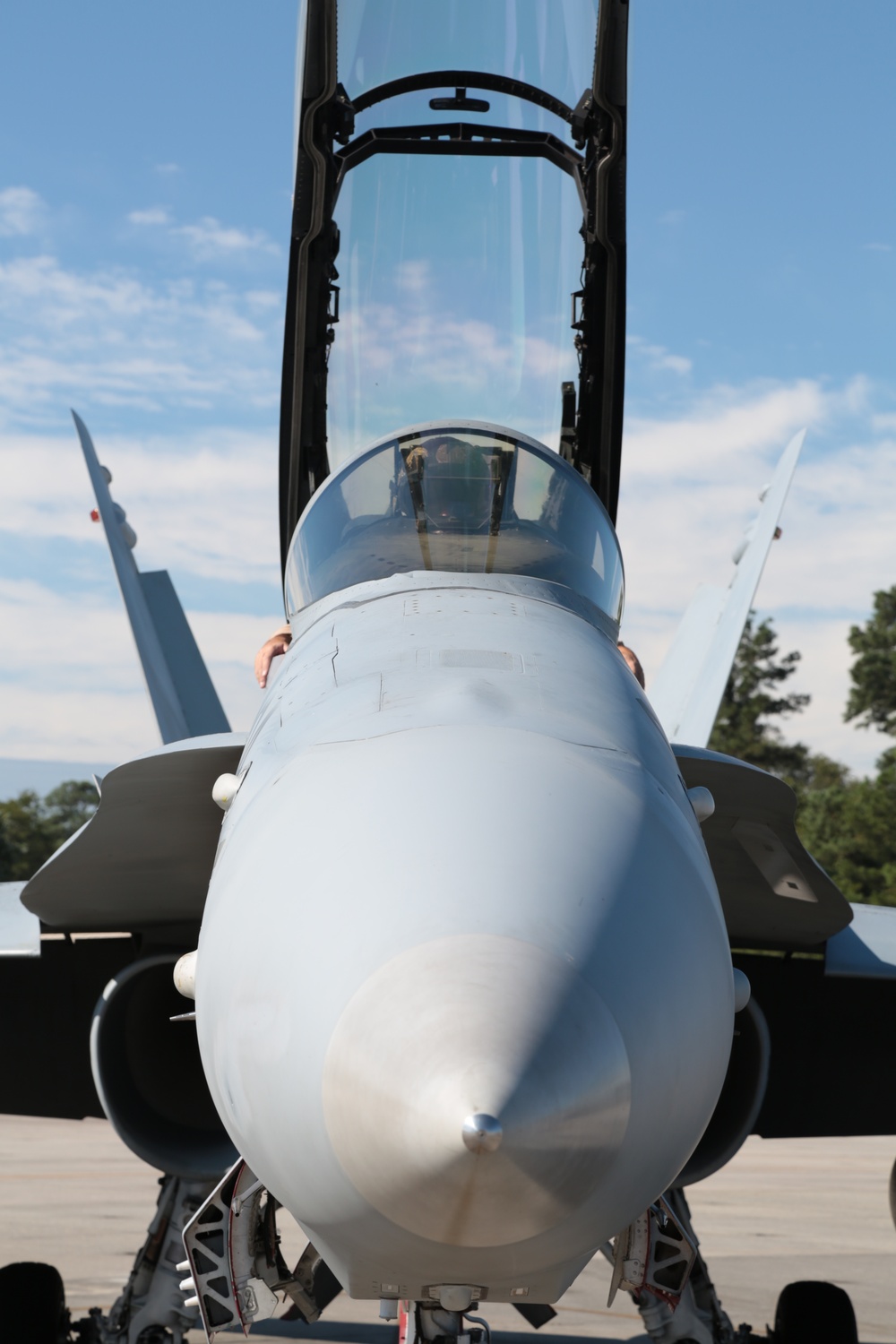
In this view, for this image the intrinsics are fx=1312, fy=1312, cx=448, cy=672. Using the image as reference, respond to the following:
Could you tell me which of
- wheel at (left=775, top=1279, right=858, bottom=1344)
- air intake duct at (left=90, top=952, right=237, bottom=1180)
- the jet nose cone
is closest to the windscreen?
air intake duct at (left=90, top=952, right=237, bottom=1180)

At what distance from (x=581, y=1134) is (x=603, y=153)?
4.26 meters

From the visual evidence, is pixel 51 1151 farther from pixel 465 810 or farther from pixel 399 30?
pixel 465 810

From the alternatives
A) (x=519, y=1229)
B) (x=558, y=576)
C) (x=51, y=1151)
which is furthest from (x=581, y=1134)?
(x=51, y=1151)

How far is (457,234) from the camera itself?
5512 mm

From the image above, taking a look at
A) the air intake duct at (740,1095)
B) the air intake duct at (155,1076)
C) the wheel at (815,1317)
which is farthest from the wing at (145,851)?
the wheel at (815,1317)

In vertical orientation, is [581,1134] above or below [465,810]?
below

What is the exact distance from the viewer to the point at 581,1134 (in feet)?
5.59

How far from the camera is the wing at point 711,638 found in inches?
260

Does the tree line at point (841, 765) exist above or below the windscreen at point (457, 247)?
below

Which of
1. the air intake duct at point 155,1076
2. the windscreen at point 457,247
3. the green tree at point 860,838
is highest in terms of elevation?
the windscreen at point 457,247

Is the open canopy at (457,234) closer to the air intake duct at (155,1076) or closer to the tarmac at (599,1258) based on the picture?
the air intake duct at (155,1076)

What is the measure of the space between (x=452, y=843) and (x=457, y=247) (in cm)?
414

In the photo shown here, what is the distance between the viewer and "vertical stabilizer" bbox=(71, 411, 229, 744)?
20.6 feet

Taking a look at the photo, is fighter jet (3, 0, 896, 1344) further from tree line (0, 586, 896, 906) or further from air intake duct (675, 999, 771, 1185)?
tree line (0, 586, 896, 906)
